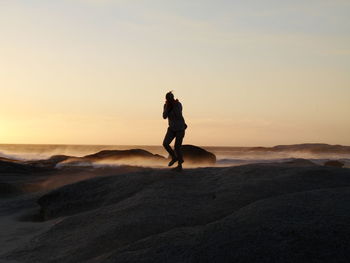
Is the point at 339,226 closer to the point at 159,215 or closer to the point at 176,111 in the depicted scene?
the point at 159,215

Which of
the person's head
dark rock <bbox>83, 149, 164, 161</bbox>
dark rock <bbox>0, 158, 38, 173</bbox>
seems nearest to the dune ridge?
the person's head

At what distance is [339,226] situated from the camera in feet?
17.1

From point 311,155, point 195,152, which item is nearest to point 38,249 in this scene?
point 195,152

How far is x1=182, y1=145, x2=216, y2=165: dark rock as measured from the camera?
2872cm

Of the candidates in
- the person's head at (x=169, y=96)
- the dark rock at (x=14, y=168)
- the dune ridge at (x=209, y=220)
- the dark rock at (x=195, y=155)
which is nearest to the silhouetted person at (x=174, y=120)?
the person's head at (x=169, y=96)

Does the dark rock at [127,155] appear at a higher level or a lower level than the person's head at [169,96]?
lower

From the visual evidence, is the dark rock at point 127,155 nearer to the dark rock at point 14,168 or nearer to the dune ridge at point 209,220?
the dark rock at point 14,168

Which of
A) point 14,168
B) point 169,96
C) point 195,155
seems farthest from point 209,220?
point 195,155

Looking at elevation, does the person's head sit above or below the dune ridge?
above

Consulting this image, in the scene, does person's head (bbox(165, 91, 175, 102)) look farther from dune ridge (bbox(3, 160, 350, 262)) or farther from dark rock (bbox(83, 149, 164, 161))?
dark rock (bbox(83, 149, 164, 161))

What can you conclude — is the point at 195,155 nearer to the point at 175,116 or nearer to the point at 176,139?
the point at 176,139

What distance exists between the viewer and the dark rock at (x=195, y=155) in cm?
2872

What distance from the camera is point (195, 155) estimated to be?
2916 centimetres

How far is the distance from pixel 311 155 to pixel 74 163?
34.7 metres
